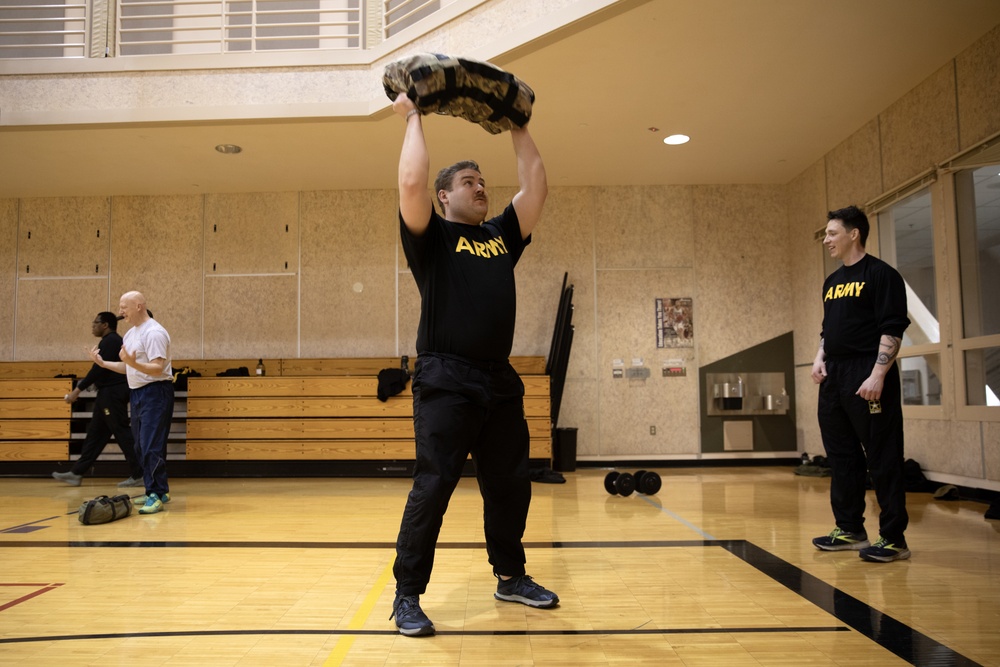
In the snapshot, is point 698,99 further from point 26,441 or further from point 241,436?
point 26,441

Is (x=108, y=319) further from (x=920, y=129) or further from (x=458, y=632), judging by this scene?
(x=920, y=129)

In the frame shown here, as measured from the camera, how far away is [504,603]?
2.88 metres

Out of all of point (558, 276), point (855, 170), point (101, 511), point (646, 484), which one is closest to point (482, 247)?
point (101, 511)

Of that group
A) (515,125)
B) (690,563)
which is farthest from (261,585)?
(515,125)

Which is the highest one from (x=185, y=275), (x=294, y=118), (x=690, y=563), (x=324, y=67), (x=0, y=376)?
(x=324, y=67)

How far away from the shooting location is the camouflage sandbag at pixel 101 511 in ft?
16.2

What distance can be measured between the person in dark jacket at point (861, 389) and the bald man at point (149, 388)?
4448 millimetres

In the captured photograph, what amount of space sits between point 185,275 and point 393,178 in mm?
3061

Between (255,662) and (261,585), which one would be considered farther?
(261,585)

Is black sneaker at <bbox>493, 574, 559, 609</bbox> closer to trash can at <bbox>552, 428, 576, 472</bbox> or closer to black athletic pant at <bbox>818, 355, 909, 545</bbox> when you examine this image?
black athletic pant at <bbox>818, 355, 909, 545</bbox>

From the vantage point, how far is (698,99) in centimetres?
688

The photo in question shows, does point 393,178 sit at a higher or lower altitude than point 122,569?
higher

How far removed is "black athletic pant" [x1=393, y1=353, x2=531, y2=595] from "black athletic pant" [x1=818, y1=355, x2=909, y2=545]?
1.92 metres

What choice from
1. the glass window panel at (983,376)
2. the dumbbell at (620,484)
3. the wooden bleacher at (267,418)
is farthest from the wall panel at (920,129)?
the wooden bleacher at (267,418)
